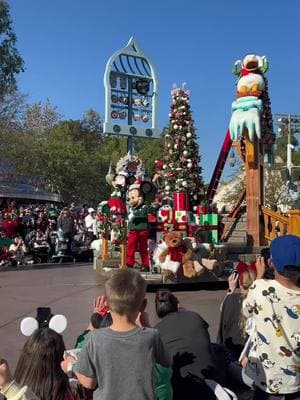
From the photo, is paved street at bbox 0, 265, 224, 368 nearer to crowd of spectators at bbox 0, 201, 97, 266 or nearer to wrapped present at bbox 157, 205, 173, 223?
wrapped present at bbox 157, 205, 173, 223

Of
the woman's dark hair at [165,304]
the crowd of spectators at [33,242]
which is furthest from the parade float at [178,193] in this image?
the woman's dark hair at [165,304]

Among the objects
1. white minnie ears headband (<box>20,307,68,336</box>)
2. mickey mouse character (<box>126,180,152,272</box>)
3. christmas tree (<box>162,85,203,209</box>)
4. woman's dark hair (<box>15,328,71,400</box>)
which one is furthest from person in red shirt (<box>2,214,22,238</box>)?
woman's dark hair (<box>15,328,71,400</box>)

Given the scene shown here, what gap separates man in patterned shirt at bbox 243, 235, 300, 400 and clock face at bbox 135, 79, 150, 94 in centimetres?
2306

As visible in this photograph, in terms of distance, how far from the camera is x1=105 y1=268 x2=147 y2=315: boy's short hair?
268 centimetres

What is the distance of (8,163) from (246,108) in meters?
23.3

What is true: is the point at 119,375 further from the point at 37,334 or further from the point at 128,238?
the point at 128,238

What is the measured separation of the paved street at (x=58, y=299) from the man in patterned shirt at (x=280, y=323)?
348 centimetres

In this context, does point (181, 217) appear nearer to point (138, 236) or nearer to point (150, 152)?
point (138, 236)

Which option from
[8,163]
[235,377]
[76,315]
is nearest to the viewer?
[235,377]

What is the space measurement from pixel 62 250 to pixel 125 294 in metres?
14.8

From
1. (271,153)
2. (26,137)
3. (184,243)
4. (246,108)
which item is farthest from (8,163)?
(184,243)

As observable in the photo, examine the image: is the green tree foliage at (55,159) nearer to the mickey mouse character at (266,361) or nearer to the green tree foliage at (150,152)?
the green tree foliage at (150,152)

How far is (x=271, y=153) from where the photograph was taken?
58.5 ft

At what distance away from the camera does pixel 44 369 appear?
293 cm
